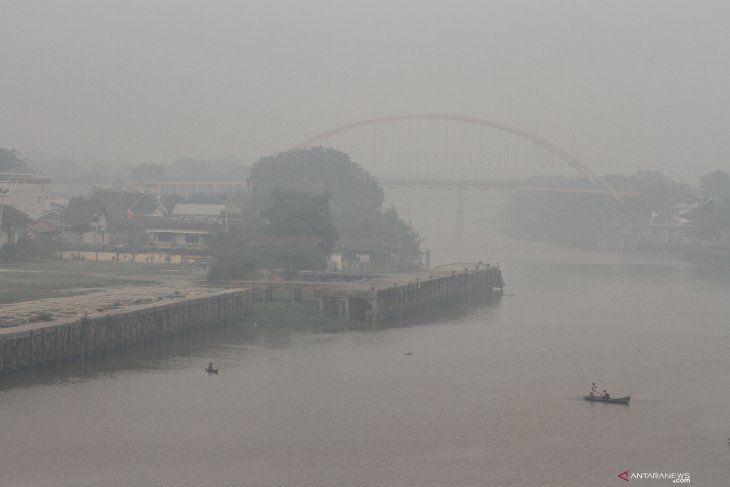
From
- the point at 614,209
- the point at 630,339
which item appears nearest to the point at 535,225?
the point at 614,209

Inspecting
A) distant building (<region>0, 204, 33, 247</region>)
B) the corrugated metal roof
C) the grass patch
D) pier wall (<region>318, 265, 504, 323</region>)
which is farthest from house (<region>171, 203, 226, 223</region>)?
pier wall (<region>318, 265, 504, 323</region>)

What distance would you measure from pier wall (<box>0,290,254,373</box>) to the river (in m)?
0.78

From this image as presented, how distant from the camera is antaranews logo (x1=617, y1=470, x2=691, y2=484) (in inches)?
1053

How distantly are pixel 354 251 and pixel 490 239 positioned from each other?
78.0 m

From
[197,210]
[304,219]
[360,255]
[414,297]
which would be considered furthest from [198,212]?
[414,297]

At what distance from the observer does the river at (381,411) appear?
27.1 meters

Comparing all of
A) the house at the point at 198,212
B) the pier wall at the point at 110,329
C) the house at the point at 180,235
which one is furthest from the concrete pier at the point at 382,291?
the house at the point at 198,212

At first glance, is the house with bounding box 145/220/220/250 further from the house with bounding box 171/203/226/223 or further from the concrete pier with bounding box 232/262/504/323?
the concrete pier with bounding box 232/262/504/323

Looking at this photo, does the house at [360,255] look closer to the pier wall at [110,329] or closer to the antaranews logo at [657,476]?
the pier wall at [110,329]

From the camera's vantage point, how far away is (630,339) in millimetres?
50500

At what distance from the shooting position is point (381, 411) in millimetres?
33469

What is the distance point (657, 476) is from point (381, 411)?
30.9 ft

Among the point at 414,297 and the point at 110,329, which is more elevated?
the point at 414,297

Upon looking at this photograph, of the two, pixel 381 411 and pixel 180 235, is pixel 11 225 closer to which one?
pixel 180 235
